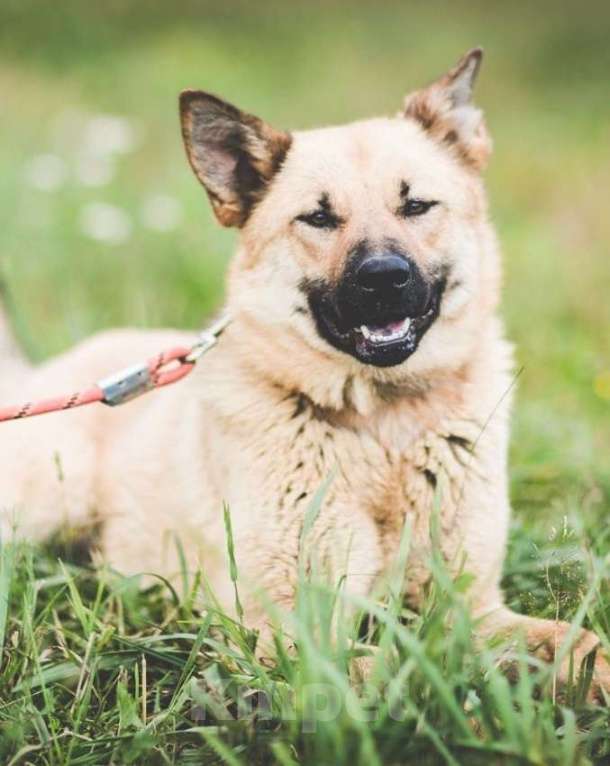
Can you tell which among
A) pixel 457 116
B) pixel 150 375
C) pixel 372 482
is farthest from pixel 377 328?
pixel 457 116

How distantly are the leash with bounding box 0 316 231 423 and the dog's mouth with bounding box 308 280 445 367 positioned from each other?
1.21 ft

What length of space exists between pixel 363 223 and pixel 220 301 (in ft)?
8.26

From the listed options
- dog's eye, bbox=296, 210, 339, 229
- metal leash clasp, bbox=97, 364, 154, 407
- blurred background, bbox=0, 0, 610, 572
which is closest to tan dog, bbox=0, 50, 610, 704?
dog's eye, bbox=296, 210, 339, 229

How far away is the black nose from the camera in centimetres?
247

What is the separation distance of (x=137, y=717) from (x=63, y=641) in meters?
0.39

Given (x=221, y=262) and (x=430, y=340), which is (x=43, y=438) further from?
(x=221, y=262)

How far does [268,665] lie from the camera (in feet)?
7.54

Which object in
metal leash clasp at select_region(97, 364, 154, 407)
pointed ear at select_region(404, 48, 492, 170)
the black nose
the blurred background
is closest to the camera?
the black nose

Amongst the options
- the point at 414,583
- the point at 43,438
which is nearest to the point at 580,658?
the point at 414,583

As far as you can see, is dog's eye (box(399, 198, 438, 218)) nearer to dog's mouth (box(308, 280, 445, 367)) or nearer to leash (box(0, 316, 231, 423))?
dog's mouth (box(308, 280, 445, 367))

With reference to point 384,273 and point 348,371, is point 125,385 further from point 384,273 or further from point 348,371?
point 384,273

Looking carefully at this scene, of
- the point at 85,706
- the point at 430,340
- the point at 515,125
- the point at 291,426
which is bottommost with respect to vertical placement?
the point at 85,706

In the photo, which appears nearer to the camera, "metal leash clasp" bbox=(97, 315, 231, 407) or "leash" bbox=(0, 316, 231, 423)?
"leash" bbox=(0, 316, 231, 423)

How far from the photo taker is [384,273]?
2.47 m
